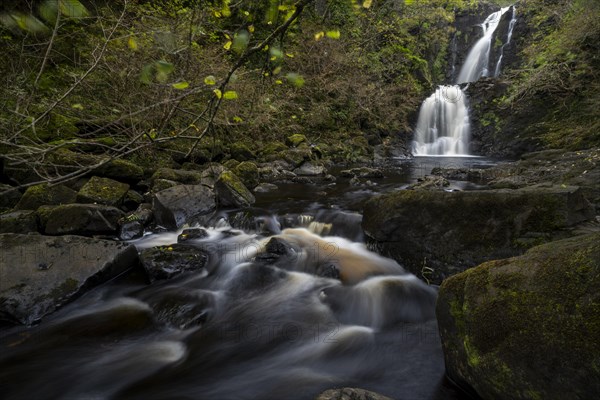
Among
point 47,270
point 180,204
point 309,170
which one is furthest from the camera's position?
point 309,170

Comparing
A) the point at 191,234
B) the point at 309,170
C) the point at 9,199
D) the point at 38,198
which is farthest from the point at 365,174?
the point at 9,199

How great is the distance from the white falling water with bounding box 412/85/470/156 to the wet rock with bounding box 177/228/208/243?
15.9 metres

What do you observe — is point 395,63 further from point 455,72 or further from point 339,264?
point 339,264

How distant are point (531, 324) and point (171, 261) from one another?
416cm

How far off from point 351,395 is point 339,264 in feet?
9.18

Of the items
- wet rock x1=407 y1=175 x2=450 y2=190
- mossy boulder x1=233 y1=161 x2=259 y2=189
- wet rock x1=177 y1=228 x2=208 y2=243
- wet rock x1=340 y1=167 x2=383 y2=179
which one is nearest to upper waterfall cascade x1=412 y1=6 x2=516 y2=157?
wet rock x1=340 y1=167 x2=383 y2=179

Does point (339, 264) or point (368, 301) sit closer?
point (368, 301)

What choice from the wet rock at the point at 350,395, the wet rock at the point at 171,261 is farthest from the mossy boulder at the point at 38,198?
the wet rock at the point at 350,395

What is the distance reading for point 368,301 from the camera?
13.1 feet

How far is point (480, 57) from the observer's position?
23375mm

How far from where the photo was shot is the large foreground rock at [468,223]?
3.42 m

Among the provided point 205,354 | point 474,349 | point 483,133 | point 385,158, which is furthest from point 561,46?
point 205,354

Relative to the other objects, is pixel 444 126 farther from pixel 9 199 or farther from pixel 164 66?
pixel 164 66

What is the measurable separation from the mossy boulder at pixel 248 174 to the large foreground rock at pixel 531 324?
7.17 meters
